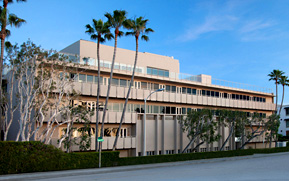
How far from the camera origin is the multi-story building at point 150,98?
36312mm

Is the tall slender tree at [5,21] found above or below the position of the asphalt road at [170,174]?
above

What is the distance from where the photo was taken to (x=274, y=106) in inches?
2462

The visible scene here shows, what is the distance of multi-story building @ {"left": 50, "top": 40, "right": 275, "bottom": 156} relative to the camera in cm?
3631

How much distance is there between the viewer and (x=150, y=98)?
4062 centimetres

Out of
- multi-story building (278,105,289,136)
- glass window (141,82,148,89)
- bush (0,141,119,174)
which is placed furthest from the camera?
multi-story building (278,105,289,136)

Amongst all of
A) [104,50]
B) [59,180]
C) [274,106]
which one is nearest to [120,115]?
[104,50]

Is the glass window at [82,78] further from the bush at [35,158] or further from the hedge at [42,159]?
the bush at [35,158]

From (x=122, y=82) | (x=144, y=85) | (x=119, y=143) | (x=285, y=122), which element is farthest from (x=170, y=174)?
(x=285, y=122)

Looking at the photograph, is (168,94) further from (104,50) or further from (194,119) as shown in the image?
(104,50)

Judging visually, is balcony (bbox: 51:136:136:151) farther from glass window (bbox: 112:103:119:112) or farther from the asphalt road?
the asphalt road

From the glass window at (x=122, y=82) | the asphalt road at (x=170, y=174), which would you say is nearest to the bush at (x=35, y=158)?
the asphalt road at (x=170, y=174)

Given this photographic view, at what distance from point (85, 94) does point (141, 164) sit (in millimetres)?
10434

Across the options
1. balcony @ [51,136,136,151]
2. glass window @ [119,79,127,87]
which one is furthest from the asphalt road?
glass window @ [119,79,127,87]

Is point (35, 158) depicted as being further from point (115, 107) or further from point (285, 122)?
point (285, 122)
